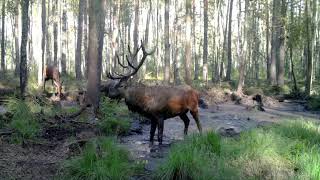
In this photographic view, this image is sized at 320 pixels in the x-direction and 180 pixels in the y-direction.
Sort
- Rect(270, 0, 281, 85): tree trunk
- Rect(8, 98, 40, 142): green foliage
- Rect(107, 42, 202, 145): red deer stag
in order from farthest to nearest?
Rect(270, 0, 281, 85): tree trunk → Rect(107, 42, 202, 145): red deer stag → Rect(8, 98, 40, 142): green foliage

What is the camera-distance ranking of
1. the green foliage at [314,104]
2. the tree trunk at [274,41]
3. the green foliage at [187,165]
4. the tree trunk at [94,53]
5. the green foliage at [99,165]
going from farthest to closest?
the tree trunk at [274,41]
the green foliage at [314,104]
the tree trunk at [94,53]
the green foliage at [187,165]
the green foliage at [99,165]

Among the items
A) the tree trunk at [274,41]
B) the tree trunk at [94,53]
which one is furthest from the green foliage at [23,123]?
the tree trunk at [274,41]

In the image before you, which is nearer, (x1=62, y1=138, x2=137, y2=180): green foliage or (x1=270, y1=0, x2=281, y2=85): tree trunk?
(x1=62, y1=138, x2=137, y2=180): green foliage

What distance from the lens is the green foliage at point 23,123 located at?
29.2ft

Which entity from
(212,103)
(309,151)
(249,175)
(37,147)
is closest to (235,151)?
(249,175)

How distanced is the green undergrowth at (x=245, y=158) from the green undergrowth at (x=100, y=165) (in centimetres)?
54

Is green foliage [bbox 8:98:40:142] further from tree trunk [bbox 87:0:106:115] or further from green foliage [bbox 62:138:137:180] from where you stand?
tree trunk [bbox 87:0:106:115]

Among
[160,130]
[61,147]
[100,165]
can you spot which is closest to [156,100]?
[160,130]

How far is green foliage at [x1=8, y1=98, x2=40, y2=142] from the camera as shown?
29.2 feet

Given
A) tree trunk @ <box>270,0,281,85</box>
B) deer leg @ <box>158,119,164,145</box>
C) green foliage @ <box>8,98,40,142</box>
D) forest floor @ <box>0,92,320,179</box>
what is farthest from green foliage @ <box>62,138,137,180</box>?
tree trunk @ <box>270,0,281,85</box>

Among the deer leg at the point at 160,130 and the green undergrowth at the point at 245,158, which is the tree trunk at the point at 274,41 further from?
the green undergrowth at the point at 245,158

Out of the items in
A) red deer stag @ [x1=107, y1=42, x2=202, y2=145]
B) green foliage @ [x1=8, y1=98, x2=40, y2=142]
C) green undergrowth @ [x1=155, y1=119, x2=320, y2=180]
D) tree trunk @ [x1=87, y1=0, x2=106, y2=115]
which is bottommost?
green undergrowth @ [x1=155, y1=119, x2=320, y2=180]

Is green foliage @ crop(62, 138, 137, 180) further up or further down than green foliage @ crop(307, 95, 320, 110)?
further down

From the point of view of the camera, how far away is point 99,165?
22.6 feet
